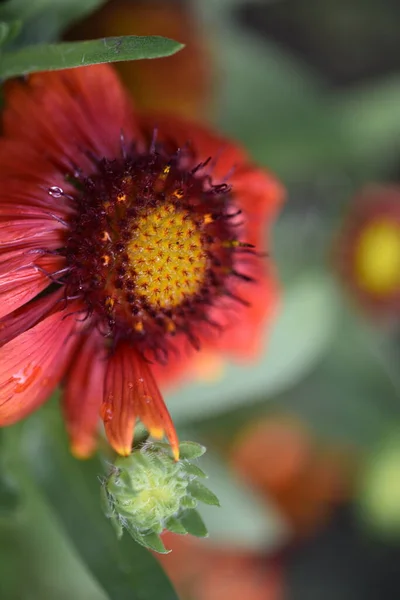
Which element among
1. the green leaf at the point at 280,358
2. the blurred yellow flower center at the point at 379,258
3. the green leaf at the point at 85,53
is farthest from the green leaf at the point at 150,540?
the blurred yellow flower center at the point at 379,258

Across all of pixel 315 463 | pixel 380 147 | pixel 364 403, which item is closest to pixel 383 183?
pixel 380 147

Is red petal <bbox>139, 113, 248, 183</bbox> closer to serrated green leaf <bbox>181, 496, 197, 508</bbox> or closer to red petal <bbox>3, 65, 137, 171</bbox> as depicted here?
red petal <bbox>3, 65, 137, 171</bbox>

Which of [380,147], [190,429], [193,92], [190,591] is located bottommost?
[190,591]

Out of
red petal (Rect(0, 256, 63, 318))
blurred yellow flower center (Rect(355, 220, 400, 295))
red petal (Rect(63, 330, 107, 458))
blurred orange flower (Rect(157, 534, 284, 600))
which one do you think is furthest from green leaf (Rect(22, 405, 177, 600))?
blurred yellow flower center (Rect(355, 220, 400, 295))

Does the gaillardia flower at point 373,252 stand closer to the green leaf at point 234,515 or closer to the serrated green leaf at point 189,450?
the green leaf at point 234,515

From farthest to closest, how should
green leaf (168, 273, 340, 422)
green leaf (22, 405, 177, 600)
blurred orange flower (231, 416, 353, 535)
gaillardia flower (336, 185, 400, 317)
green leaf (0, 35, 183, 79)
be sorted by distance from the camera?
blurred orange flower (231, 416, 353, 535), gaillardia flower (336, 185, 400, 317), green leaf (168, 273, 340, 422), green leaf (22, 405, 177, 600), green leaf (0, 35, 183, 79)

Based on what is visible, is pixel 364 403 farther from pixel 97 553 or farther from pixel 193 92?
pixel 97 553

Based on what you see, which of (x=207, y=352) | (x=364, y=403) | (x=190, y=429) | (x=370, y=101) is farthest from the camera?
(x=364, y=403)

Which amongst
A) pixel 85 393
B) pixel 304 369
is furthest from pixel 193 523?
pixel 304 369
